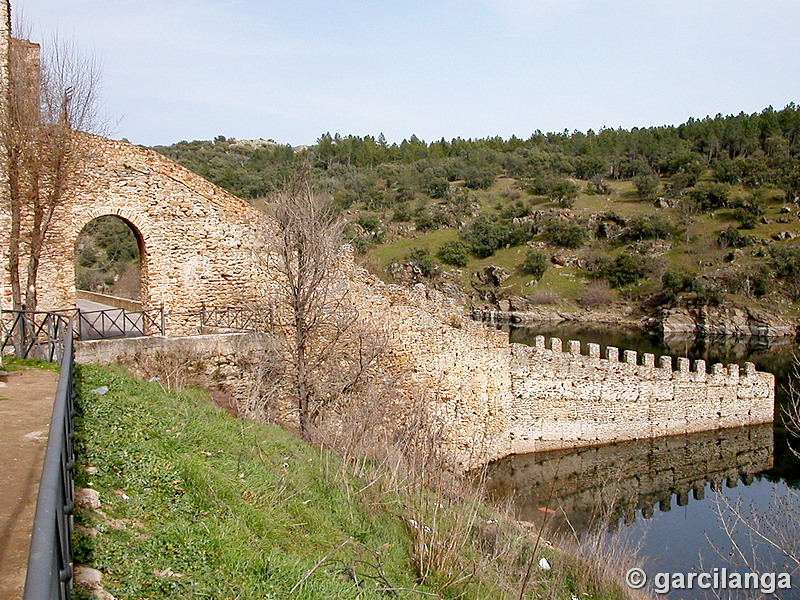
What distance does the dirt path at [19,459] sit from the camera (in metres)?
4.02

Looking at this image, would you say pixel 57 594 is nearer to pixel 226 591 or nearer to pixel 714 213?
pixel 226 591

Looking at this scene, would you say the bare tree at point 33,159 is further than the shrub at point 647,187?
No

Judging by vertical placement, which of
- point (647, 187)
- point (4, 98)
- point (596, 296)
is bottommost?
point (596, 296)

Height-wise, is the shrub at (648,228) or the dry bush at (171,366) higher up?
the shrub at (648,228)

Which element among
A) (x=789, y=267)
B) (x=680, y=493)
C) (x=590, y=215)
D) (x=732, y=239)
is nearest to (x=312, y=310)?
(x=680, y=493)

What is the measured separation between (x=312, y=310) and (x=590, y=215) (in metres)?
60.6

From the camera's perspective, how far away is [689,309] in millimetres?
49562

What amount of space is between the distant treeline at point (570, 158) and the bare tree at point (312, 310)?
45.6 m

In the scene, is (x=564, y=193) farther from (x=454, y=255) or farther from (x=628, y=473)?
(x=628, y=473)

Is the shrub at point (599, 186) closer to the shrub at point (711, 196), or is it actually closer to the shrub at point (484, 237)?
the shrub at point (711, 196)

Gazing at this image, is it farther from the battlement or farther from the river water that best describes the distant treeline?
the river water

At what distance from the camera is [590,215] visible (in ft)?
226

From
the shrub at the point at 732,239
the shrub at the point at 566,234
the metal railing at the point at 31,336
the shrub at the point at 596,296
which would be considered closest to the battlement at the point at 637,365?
the metal railing at the point at 31,336

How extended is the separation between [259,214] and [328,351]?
367 cm
